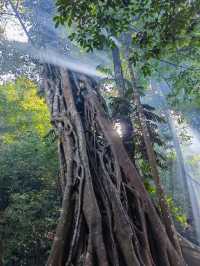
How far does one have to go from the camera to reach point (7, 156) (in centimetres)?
663

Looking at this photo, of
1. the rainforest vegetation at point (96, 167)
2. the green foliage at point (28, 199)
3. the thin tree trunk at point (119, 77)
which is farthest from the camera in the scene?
the thin tree trunk at point (119, 77)

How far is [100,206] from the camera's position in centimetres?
418

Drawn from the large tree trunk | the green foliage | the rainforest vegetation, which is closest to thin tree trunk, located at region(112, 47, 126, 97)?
the rainforest vegetation

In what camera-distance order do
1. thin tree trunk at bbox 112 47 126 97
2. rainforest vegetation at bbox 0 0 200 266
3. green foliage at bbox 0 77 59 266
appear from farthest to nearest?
thin tree trunk at bbox 112 47 126 97
green foliage at bbox 0 77 59 266
rainforest vegetation at bbox 0 0 200 266

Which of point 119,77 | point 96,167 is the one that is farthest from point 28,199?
point 119,77

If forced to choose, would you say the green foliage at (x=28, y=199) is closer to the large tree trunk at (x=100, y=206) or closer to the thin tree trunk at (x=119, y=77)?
the large tree trunk at (x=100, y=206)

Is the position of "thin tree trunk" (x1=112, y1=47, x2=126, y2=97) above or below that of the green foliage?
above

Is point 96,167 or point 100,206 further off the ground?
point 96,167

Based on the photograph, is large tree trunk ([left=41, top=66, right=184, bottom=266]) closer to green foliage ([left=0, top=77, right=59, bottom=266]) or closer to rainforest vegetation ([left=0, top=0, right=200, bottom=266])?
rainforest vegetation ([left=0, top=0, right=200, bottom=266])

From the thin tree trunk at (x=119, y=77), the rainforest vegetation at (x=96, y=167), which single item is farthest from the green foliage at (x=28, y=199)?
the thin tree trunk at (x=119, y=77)

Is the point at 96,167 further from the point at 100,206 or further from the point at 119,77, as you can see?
the point at 119,77

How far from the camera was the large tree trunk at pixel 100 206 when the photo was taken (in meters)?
3.55

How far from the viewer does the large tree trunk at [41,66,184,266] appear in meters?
3.55

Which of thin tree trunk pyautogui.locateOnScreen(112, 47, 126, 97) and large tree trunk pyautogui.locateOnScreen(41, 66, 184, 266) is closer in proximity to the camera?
large tree trunk pyautogui.locateOnScreen(41, 66, 184, 266)
